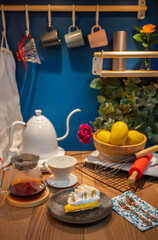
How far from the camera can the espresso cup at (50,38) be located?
3.96 ft

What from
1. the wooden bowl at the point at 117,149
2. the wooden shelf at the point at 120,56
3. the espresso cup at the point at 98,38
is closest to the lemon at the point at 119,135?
the wooden bowl at the point at 117,149

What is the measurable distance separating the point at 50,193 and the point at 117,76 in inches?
25.1

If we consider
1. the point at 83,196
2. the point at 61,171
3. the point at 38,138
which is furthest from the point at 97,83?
the point at 83,196

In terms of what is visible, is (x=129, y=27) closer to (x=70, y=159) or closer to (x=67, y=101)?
(x=67, y=101)

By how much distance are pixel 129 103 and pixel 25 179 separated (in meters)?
0.65

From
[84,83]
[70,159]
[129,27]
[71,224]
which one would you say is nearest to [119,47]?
[129,27]

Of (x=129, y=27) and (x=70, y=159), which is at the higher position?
(x=129, y=27)

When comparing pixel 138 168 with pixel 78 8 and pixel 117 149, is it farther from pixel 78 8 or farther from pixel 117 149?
pixel 78 8

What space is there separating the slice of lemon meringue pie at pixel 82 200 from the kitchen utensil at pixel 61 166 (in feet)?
0.49

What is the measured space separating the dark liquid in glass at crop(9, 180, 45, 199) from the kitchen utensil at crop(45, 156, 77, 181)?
8 centimetres

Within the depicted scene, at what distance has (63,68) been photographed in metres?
1.32

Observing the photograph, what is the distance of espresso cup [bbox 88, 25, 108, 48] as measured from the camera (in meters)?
1.22

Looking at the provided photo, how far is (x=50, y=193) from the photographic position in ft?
3.13

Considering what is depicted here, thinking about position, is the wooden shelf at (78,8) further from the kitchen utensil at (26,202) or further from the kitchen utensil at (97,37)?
the kitchen utensil at (26,202)
